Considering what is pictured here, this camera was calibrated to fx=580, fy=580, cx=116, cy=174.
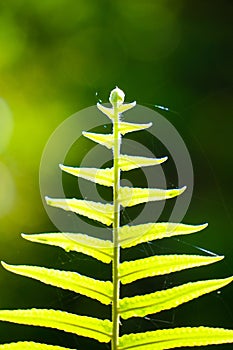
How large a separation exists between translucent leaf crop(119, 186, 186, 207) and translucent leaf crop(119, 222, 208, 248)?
3 cm

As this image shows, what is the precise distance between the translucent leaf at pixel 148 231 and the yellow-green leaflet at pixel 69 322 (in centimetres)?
10

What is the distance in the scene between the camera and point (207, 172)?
298cm

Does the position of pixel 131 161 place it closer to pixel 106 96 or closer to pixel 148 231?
pixel 148 231

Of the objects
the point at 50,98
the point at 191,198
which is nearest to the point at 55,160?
the point at 50,98

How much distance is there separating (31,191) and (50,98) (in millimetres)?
538

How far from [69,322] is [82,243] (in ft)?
0.34

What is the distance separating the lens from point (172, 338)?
70 centimetres

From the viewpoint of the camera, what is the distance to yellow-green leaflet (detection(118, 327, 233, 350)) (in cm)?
69

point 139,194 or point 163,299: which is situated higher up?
point 139,194

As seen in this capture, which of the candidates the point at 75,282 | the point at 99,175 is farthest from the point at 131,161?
the point at 75,282

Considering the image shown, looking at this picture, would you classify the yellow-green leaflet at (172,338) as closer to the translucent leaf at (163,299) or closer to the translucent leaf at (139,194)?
the translucent leaf at (163,299)

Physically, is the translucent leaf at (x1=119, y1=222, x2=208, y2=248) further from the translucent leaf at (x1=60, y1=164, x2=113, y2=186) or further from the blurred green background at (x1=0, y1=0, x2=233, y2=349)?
the blurred green background at (x1=0, y1=0, x2=233, y2=349)

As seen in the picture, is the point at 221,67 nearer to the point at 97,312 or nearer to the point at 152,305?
the point at 97,312

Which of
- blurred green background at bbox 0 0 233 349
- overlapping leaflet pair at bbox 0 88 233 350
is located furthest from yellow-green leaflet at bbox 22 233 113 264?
blurred green background at bbox 0 0 233 349
